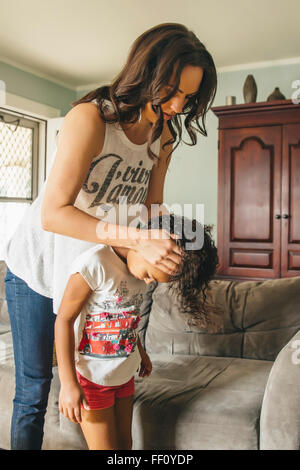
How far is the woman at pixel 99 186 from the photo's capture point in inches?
35.9

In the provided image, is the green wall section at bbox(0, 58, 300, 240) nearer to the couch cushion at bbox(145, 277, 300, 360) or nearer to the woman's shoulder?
the couch cushion at bbox(145, 277, 300, 360)

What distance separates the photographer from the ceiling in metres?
2.93

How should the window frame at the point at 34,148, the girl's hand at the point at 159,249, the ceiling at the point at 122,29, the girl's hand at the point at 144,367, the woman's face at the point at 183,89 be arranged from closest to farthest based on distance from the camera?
the girl's hand at the point at 159,249 → the woman's face at the point at 183,89 → the girl's hand at the point at 144,367 → the ceiling at the point at 122,29 → the window frame at the point at 34,148

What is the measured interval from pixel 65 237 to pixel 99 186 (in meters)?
0.16

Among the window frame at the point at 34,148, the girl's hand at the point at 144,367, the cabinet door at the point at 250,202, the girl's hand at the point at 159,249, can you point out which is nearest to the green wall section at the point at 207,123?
the window frame at the point at 34,148

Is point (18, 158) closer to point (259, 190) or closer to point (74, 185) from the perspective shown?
point (259, 190)

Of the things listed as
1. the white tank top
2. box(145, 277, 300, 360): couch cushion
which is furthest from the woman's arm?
box(145, 277, 300, 360): couch cushion

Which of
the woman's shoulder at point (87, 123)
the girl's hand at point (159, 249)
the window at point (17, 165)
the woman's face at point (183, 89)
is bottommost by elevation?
the girl's hand at point (159, 249)

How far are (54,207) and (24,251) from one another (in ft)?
0.94

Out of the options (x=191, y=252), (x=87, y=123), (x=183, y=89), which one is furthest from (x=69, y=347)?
(x=183, y=89)

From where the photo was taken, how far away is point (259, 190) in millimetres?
3346

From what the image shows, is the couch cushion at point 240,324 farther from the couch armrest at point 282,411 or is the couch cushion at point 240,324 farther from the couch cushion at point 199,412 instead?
the couch armrest at point 282,411
